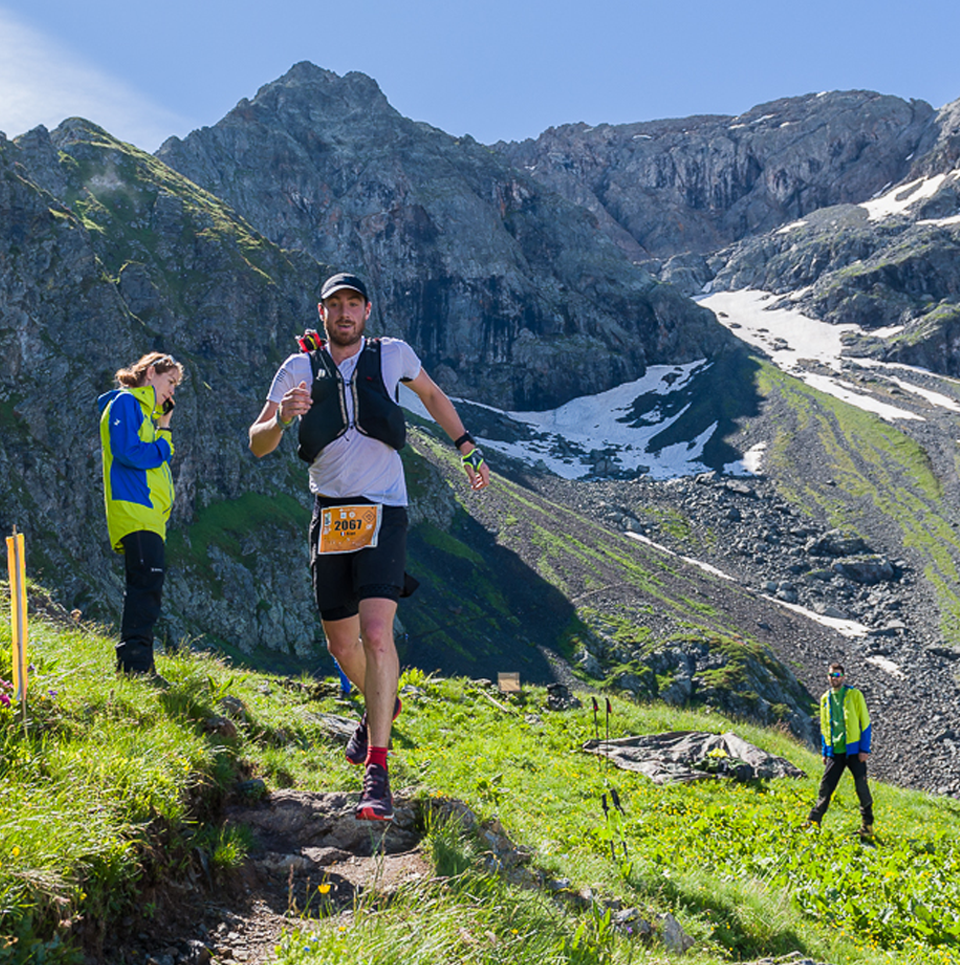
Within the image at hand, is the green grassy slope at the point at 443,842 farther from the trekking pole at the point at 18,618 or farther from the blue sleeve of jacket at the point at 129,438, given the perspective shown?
the blue sleeve of jacket at the point at 129,438

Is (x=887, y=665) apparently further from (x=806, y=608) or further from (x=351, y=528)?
(x=351, y=528)

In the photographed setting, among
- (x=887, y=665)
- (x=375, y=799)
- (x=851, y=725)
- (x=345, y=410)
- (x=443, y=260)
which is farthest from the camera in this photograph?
(x=443, y=260)

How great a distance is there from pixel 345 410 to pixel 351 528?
93 centimetres

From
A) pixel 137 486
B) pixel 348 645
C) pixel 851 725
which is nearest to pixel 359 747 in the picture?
pixel 348 645

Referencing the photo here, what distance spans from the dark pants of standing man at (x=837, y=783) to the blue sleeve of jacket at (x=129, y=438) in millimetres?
11224

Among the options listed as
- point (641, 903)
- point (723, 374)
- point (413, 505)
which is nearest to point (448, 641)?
point (413, 505)

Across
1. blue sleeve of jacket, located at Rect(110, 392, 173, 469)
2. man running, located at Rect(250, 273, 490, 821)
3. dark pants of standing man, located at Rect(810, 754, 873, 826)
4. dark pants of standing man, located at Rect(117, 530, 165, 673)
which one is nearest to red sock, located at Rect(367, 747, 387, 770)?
man running, located at Rect(250, 273, 490, 821)

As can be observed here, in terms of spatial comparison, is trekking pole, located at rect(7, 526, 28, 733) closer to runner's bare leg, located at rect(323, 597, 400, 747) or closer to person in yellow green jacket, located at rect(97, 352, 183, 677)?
runner's bare leg, located at rect(323, 597, 400, 747)

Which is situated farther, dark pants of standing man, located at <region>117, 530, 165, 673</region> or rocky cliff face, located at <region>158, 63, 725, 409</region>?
rocky cliff face, located at <region>158, 63, 725, 409</region>

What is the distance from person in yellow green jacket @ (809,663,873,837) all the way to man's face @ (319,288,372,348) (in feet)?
35.0

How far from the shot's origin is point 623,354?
6914 inches

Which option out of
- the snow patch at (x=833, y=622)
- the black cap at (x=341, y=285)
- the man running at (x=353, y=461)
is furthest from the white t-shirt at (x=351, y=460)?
the snow patch at (x=833, y=622)

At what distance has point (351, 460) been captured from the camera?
5.50 m

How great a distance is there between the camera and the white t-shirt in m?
5.50
